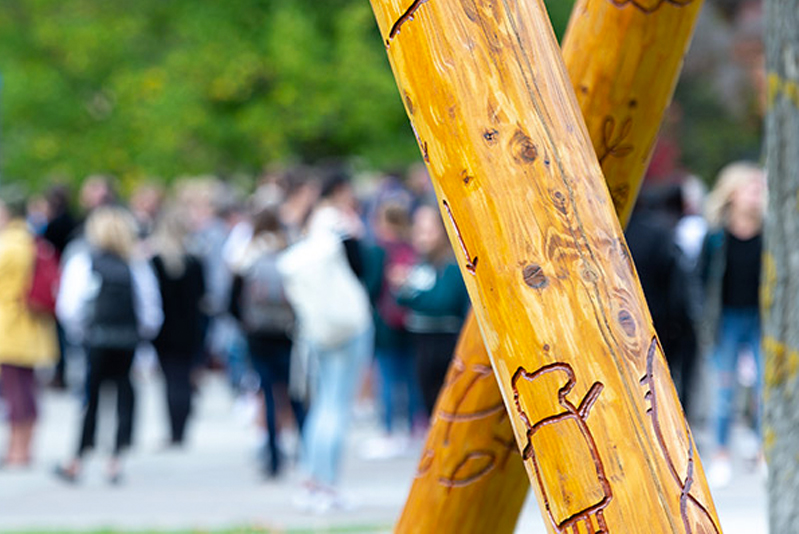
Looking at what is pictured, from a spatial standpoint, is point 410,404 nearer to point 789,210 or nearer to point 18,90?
point 789,210

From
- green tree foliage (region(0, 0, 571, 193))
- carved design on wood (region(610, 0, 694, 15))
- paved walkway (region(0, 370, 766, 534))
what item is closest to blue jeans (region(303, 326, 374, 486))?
paved walkway (region(0, 370, 766, 534))

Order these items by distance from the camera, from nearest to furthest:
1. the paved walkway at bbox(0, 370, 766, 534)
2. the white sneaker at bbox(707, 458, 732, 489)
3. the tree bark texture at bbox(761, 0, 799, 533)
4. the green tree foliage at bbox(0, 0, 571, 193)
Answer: the tree bark texture at bbox(761, 0, 799, 533)
the paved walkway at bbox(0, 370, 766, 534)
the white sneaker at bbox(707, 458, 732, 489)
the green tree foliage at bbox(0, 0, 571, 193)

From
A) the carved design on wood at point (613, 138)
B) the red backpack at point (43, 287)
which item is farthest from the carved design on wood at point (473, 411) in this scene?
the red backpack at point (43, 287)

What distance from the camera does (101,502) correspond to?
8.70 meters

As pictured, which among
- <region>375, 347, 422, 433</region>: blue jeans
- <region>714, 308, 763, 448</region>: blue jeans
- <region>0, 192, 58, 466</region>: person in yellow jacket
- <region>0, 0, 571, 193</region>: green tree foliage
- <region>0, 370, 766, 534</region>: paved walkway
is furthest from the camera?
<region>0, 0, 571, 193</region>: green tree foliage

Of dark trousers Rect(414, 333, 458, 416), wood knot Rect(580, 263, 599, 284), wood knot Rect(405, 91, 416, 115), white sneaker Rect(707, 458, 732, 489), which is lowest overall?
wood knot Rect(580, 263, 599, 284)

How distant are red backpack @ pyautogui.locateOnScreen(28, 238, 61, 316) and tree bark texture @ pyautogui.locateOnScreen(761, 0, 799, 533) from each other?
8.06 metres

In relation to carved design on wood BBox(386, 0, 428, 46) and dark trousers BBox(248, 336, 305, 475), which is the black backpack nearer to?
dark trousers BBox(248, 336, 305, 475)

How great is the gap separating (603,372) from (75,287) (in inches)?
323

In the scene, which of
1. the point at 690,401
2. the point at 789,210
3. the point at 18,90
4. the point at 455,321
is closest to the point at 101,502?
the point at 455,321

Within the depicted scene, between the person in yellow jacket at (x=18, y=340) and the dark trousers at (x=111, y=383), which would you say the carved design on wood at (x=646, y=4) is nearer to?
the dark trousers at (x=111, y=383)

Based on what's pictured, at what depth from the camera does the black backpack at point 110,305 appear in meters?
9.27

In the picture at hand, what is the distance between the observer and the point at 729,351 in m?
9.22

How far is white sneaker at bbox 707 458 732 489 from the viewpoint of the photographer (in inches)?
345
